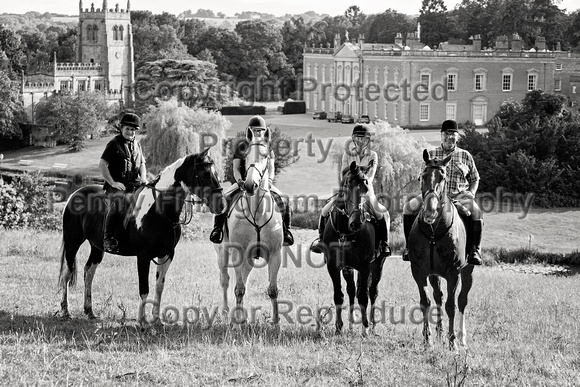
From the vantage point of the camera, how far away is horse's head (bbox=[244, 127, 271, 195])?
1181 centimetres

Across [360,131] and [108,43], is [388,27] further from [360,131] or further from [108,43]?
[360,131]

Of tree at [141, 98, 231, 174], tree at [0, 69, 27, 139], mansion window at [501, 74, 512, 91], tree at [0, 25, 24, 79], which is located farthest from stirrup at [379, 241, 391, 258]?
tree at [0, 25, 24, 79]

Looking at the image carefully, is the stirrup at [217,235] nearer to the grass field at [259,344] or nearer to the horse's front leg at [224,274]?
the horse's front leg at [224,274]

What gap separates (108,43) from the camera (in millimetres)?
116250

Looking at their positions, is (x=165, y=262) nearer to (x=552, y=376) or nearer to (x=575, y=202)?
(x=552, y=376)

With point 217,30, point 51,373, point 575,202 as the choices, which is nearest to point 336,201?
point 51,373

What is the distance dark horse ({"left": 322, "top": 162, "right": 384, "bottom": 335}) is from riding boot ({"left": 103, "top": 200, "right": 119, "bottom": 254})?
2.92 meters

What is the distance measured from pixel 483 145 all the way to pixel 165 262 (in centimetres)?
4659

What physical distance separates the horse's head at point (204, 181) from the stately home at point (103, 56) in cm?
9178

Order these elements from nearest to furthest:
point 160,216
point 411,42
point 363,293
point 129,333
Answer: point 129,333 < point 160,216 < point 363,293 < point 411,42

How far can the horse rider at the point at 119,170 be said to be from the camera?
12.1 metres

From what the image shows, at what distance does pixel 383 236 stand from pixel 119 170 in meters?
3.89

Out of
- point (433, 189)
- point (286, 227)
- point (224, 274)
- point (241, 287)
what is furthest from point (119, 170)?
point (433, 189)

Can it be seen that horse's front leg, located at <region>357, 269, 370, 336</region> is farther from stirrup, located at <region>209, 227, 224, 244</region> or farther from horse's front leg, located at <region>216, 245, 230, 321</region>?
stirrup, located at <region>209, 227, 224, 244</region>
